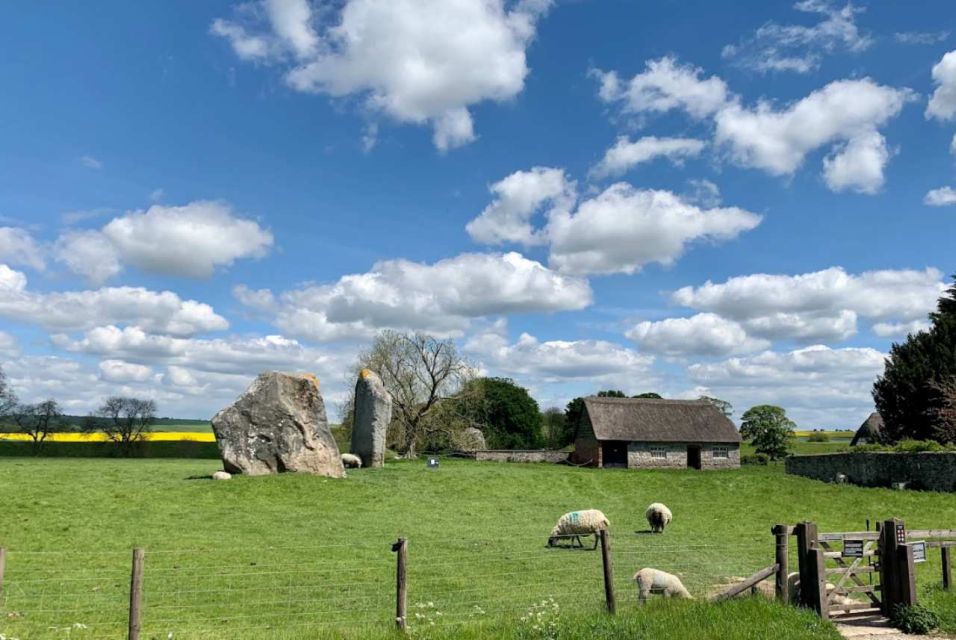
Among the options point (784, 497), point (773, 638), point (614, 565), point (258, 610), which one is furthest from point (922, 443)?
point (258, 610)

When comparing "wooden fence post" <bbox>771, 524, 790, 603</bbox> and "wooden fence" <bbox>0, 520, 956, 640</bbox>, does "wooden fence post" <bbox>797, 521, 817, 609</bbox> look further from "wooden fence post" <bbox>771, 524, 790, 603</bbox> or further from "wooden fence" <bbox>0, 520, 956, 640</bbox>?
"wooden fence post" <bbox>771, 524, 790, 603</bbox>

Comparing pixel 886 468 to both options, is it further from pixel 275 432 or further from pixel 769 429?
pixel 769 429

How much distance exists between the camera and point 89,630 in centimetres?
1077

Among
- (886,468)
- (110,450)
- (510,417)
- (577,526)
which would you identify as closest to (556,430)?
(510,417)

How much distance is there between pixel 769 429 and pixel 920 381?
27305mm

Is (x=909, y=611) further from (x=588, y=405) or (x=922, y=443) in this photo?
(x=588, y=405)

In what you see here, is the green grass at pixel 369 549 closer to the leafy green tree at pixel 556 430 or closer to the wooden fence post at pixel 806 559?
the wooden fence post at pixel 806 559

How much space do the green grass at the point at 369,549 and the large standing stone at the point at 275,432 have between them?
1432mm

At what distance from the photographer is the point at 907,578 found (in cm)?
1141

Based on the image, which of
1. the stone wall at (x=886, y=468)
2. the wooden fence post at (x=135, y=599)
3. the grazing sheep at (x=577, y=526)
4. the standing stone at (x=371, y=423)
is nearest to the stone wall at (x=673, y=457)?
the stone wall at (x=886, y=468)

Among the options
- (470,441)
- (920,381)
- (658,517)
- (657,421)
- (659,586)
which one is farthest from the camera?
(470,441)

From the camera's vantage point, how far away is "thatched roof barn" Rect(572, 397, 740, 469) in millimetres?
54062

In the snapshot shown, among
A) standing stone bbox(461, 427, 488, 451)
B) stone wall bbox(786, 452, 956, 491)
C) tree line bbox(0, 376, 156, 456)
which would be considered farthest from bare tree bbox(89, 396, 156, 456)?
stone wall bbox(786, 452, 956, 491)

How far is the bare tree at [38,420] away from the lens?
69.8 metres
